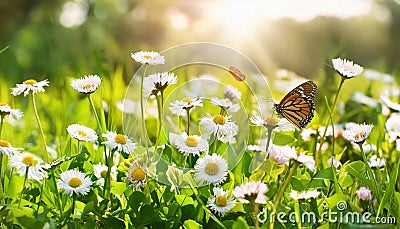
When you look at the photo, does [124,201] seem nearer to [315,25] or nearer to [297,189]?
[297,189]

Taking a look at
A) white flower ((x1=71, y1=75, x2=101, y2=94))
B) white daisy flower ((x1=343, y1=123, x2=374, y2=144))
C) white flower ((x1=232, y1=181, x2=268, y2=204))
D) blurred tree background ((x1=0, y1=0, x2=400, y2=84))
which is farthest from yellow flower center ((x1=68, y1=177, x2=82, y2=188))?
blurred tree background ((x1=0, y1=0, x2=400, y2=84))

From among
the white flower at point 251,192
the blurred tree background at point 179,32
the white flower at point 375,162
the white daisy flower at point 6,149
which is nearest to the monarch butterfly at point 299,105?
the white flower at point 375,162

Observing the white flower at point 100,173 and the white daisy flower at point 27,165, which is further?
the white flower at point 100,173

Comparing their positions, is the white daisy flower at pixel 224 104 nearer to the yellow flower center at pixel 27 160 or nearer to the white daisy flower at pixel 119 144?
the white daisy flower at pixel 119 144

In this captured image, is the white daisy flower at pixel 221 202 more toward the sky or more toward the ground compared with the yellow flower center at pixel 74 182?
more toward the ground

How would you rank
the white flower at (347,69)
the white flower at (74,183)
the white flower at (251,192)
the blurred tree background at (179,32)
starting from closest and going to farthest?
the white flower at (251,192) → the white flower at (74,183) → the white flower at (347,69) → the blurred tree background at (179,32)

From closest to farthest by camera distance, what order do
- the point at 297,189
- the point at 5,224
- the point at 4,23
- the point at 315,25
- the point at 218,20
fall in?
1. the point at 5,224
2. the point at 297,189
3. the point at 218,20
4. the point at 315,25
5. the point at 4,23

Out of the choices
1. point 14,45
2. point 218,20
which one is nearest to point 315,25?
point 218,20
